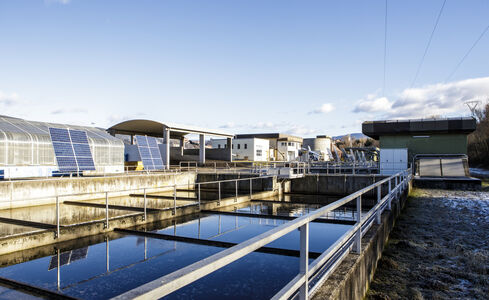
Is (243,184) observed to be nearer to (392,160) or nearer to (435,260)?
(392,160)

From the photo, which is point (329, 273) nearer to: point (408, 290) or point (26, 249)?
point (408, 290)

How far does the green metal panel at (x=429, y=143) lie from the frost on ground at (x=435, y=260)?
22719mm

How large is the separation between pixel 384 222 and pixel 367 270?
2796mm

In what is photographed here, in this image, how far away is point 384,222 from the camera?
8.02m

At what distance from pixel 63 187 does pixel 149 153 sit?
427 inches

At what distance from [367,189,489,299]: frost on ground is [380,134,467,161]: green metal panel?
22.7 m

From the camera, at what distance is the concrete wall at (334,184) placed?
27.2 metres

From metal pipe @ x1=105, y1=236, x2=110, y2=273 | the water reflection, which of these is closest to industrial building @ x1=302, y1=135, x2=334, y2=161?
the water reflection

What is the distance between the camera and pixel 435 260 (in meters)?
7.19

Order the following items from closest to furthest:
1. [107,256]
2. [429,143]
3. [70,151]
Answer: [107,256]
[70,151]
[429,143]

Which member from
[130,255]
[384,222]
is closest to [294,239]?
[384,222]

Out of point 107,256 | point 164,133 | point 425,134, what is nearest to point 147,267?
point 107,256

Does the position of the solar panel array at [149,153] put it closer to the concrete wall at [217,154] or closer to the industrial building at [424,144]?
the industrial building at [424,144]

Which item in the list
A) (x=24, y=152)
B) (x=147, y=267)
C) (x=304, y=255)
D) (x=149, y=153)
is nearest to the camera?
(x=304, y=255)
